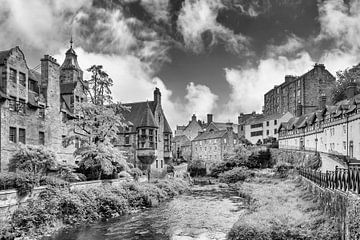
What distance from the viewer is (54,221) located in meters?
20.8

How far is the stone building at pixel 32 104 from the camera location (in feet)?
84.7

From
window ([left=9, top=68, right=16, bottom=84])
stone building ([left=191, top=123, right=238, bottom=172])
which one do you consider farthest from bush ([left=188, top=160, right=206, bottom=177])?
window ([left=9, top=68, right=16, bottom=84])

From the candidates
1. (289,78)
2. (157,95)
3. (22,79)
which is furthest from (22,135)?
(289,78)

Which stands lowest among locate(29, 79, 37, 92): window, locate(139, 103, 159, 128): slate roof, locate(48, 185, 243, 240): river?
locate(48, 185, 243, 240): river

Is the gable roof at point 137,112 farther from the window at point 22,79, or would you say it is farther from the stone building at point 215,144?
the stone building at point 215,144

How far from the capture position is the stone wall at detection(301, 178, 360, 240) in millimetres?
11194

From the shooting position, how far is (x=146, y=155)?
46.9 m

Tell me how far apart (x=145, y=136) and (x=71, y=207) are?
24.3 meters

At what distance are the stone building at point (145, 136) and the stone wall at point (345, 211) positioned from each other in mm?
31162

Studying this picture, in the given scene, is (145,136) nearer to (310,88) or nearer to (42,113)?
(42,113)

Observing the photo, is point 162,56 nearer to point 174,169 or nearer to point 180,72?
point 180,72

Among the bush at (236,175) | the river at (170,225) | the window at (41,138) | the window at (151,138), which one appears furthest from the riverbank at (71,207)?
the bush at (236,175)

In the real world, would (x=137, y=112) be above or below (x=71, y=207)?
above

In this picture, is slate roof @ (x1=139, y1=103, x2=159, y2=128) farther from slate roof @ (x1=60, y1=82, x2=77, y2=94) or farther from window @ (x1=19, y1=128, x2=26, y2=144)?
window @ (x1=19, y1=128, x2=26, y2=144)
